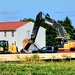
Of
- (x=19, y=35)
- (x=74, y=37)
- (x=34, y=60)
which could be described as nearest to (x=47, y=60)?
(x=34, y=60)

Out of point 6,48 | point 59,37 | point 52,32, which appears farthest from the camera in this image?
point 52,32

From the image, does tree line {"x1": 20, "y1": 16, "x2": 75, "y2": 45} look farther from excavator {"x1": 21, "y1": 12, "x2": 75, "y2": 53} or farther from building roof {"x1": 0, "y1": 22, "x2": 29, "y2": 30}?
excavator {"x1": 21, "y1": 12, "x2": 75, "y2": 53}

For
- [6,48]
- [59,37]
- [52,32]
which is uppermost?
[52,32]

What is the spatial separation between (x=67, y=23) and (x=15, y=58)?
83.8 m

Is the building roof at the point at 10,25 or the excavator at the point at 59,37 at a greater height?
the building roof at the point at 10,25

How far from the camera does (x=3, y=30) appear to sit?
86438 millimetres

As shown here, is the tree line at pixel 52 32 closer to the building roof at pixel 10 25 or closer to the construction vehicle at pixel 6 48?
the building roof at pixel 10 25

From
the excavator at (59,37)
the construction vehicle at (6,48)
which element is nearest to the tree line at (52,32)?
the construction vehicle at (6,48)

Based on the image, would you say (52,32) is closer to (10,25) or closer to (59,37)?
(10,25)

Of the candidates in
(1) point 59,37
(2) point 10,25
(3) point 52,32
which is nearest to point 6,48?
(1) point 59,37

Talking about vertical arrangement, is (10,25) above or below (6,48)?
above

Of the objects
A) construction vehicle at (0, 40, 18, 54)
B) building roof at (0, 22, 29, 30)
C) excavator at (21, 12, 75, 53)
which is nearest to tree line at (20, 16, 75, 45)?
building roof at (0, 22, 29, 30)

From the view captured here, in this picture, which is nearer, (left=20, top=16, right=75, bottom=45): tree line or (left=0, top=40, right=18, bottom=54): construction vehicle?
(left=0, top=40, right=18, bottom=54): construction vehicle

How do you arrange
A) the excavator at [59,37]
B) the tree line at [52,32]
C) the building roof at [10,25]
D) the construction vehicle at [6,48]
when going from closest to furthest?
1. the excavator at [59,37]
2. the construction vehicle at [6,48]
3. the building roof at [10,25]
4. the tree line at [52,32]
